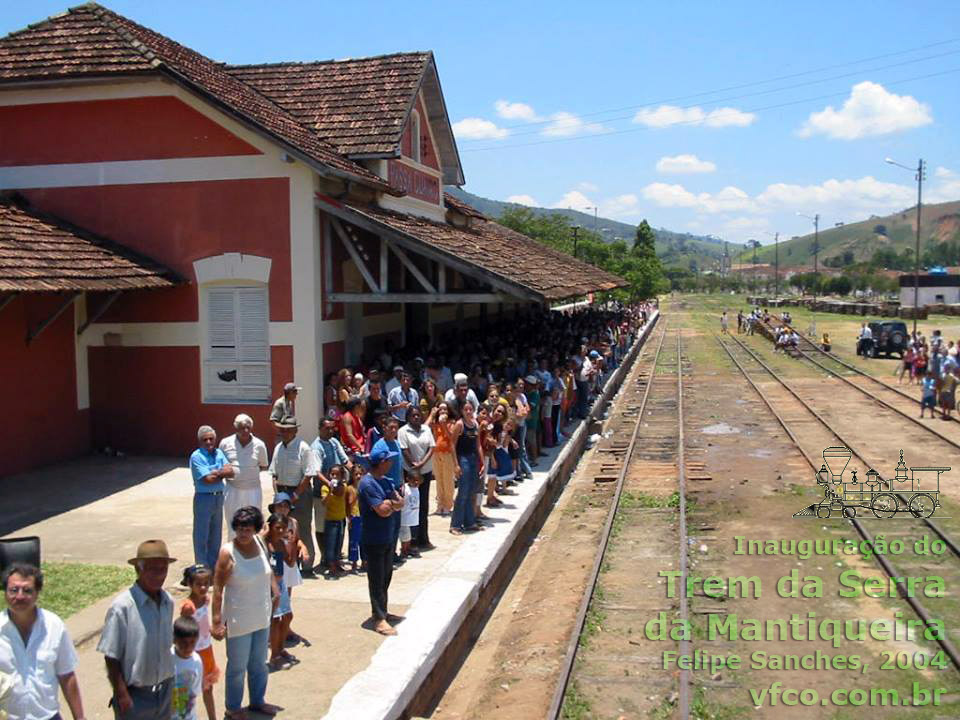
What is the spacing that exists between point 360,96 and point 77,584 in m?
12.0

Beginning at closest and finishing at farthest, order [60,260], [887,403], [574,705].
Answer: [574,705]
[60,260]
[887,403]

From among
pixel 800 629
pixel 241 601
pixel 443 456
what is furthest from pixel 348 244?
pixel 241 601

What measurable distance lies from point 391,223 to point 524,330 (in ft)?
36.0

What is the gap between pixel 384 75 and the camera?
60.2 ft

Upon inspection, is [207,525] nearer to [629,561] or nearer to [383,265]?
[629,561]

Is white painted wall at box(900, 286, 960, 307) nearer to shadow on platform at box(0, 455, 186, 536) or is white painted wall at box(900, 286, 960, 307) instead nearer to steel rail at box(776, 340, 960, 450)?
steel rail at box(776, 340, 960, 450)

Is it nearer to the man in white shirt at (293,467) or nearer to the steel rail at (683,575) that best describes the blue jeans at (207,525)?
the man in white shirt at (293,467)

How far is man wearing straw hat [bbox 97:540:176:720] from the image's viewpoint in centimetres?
470

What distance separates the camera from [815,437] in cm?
1883

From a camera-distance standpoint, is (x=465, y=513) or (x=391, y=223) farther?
(x=391, y=223)

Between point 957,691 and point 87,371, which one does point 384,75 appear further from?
point 957,691

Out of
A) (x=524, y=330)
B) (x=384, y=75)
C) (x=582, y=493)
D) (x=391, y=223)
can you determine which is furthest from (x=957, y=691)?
(x=524, y=330)

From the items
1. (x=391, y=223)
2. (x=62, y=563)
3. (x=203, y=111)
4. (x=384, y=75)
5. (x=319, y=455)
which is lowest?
(x=62, y=563)

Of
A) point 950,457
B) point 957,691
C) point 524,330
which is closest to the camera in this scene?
point 957,691
